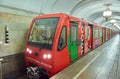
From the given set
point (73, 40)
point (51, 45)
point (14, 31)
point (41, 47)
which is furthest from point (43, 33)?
point (14, 31)

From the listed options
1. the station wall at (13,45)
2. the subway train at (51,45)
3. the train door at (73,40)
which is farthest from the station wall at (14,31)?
the train door at (73,40)

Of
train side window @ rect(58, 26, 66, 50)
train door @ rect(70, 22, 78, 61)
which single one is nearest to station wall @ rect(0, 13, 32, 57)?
train side window @ rect(58, 26, 66, 50)

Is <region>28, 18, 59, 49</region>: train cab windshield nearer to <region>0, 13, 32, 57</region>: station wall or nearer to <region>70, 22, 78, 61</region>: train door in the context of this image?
<region>0, 13, 32, 57</region>: station wall

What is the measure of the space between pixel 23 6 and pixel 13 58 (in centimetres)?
223

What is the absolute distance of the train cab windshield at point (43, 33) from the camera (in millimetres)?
5320

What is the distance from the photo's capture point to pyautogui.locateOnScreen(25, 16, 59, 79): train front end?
16.8 ft

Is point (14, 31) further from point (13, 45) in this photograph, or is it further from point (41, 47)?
point (41, 47)

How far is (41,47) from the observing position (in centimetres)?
547

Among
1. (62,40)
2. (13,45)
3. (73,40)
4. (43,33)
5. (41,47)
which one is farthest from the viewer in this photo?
(13,45)

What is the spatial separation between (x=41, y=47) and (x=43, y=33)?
538 millimetres

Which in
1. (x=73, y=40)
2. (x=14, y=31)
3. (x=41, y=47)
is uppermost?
(x=14, y=31)

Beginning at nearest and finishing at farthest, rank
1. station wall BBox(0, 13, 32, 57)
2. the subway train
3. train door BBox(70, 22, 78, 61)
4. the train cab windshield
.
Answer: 1. the subway train
2. the train cab windshield
3. station wall BBox(0, 13, 32, 57)
4. train door BBox(70, 22, 78, 61)

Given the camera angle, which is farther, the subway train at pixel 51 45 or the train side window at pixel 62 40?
the train side window at pixel 62 40

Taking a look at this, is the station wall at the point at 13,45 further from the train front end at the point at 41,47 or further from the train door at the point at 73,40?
the train door at the point at 73,40
